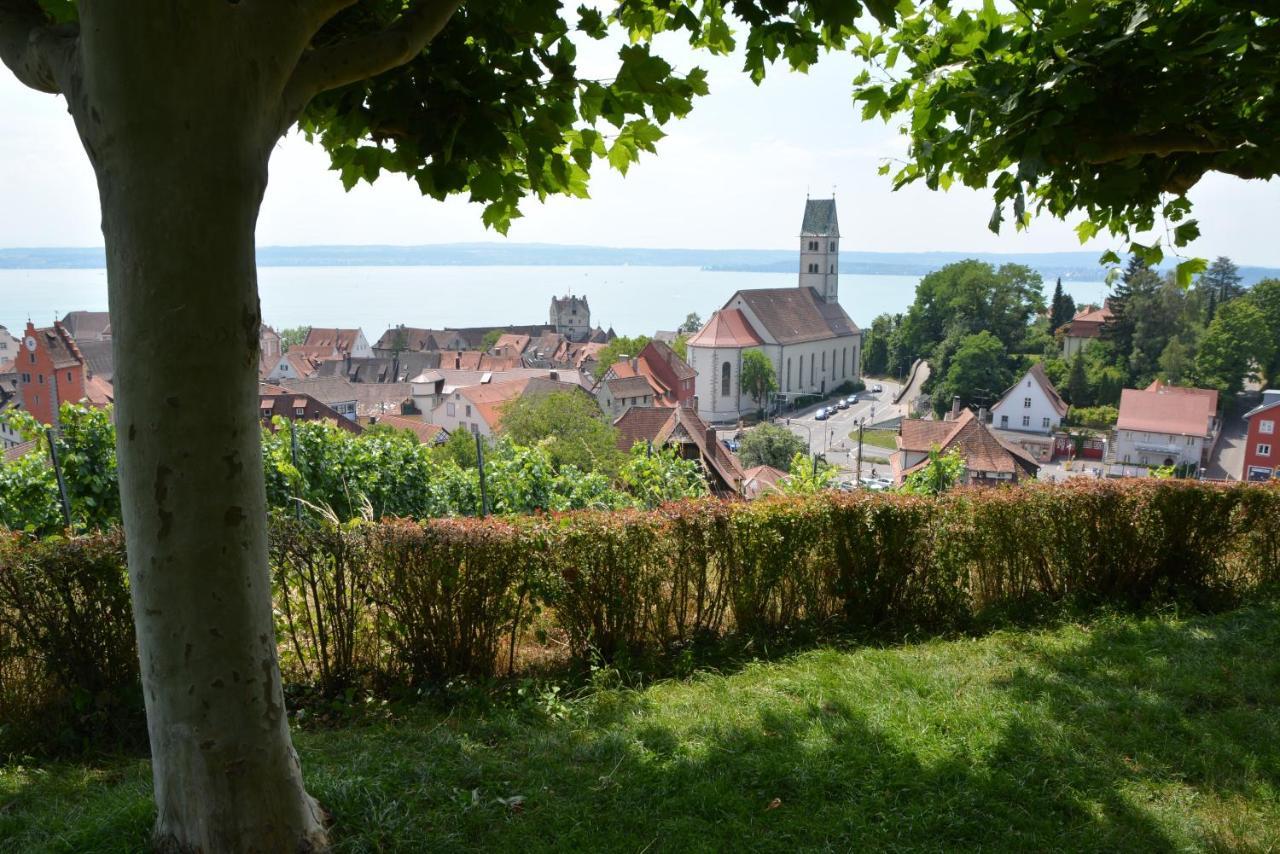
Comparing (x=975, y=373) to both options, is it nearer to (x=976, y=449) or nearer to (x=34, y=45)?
(x=976, y=449)

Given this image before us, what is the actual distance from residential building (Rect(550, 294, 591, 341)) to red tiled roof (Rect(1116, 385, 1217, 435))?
104711 mm

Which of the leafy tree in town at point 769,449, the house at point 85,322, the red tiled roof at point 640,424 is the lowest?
the leafy tree in town at point 769,449

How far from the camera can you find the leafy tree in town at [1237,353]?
57594 millimetres

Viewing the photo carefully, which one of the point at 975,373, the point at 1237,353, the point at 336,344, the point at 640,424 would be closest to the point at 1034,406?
the point at 1237,353

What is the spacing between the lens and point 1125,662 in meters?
5.39

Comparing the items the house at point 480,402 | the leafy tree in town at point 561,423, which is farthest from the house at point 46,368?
the house at point 480,402

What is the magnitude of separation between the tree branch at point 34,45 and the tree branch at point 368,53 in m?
0.63

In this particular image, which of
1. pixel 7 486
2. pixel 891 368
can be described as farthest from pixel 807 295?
pixel 7 486

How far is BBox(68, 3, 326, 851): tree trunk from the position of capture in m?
2.32

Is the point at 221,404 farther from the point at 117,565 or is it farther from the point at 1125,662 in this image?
the point at 1125,662

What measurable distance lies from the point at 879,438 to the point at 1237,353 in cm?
2562

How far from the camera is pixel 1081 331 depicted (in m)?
78.1

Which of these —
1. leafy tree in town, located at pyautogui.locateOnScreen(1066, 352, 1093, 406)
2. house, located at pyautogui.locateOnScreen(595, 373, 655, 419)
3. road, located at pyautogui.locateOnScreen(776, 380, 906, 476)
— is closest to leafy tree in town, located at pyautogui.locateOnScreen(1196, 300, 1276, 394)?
leafy tree in town, located at pyautogui.locateOnScreen(1066, 352, 1093, 406)

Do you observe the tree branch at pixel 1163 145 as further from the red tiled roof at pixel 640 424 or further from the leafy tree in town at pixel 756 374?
the leafy tree in town at pixel 756 374
